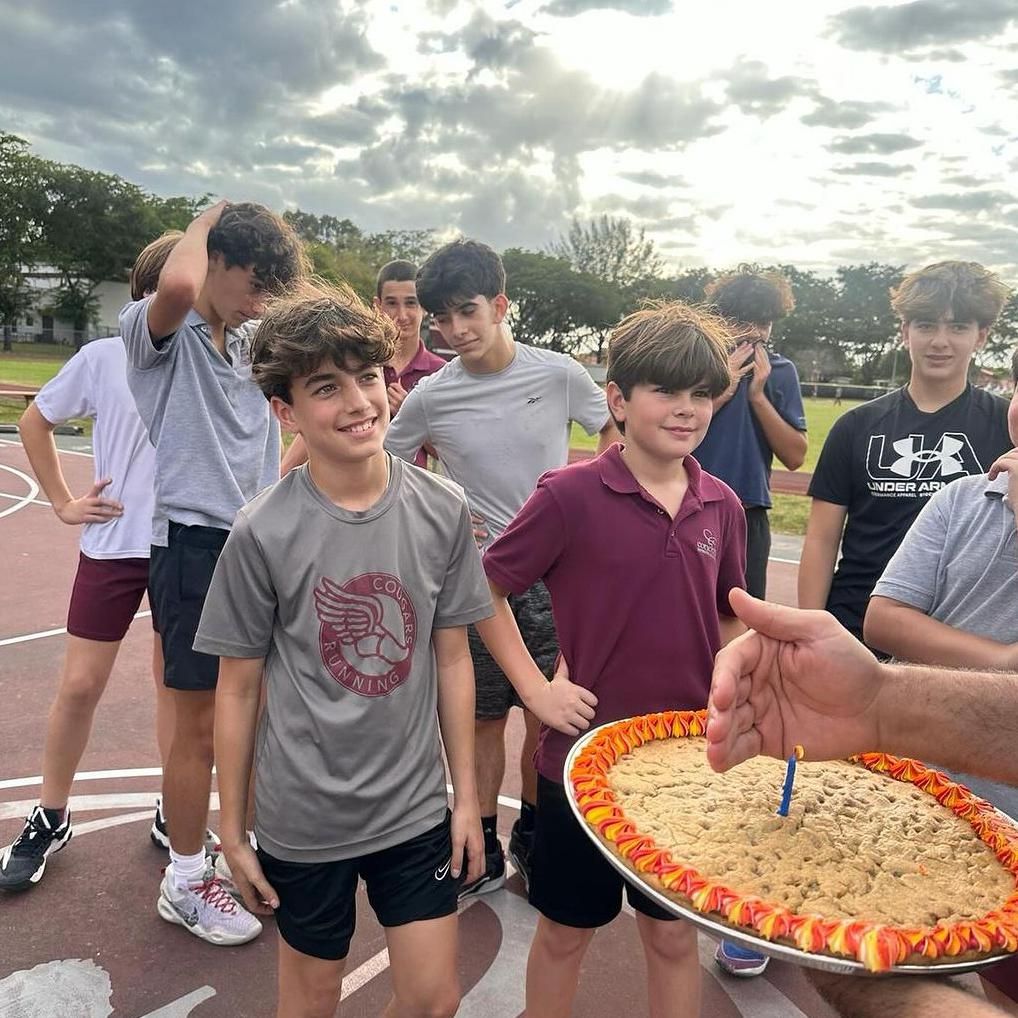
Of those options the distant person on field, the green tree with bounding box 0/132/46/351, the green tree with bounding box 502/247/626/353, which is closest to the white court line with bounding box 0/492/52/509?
the distant person on field

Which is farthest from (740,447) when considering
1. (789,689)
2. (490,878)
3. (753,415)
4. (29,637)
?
(29,637)

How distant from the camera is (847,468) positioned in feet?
10.6

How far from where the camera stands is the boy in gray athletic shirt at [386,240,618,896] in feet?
11.2

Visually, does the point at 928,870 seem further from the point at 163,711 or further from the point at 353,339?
the point at 163,711

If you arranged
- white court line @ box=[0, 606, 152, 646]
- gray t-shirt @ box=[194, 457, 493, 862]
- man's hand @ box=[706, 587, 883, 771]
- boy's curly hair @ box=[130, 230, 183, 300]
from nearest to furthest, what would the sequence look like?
man's hand @ box=[706, 587, 883, 771], gray t-shirt @ box=[194, 457, 493, 862], boy's curly hair @ box=[130, 230, 183, 300], white court line @ box=[0, 606, 152, 646]

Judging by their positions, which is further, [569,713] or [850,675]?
[569,713]

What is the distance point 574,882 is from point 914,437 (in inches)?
79.2

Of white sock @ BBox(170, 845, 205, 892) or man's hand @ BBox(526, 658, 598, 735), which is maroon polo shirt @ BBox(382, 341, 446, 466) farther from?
man's hand @ BBox(526, 658, 598, 735)

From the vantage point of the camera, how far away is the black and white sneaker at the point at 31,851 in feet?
10.2

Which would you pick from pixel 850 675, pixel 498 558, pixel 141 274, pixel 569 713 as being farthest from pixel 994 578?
pixel 141 274

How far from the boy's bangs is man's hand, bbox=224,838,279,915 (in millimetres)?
1593

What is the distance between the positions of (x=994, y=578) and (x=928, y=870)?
0.89m

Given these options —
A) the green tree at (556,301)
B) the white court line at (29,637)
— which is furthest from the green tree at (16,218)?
the white court line at (29,637)

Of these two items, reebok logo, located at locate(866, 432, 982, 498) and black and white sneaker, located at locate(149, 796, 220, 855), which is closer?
reebok logo, located at locate(866, 432, 982, 498)
